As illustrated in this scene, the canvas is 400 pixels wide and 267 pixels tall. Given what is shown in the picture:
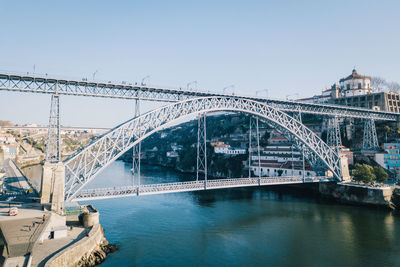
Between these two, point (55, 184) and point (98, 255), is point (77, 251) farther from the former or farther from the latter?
point (55, 184)

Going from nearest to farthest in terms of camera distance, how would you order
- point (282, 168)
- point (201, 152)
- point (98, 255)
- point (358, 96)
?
point (98, 255) → point (282, 168) → point (358, 96) → point (201, 152)

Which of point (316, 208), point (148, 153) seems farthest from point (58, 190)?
point (148, 153)

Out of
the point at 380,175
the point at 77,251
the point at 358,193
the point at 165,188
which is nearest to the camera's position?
the point at 77,251

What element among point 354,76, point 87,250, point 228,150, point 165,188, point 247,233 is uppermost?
point 354,76

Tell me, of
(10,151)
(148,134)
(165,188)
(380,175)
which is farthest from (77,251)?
(10,151)

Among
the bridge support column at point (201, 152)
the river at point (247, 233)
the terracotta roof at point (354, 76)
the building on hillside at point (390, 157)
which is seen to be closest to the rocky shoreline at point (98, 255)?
the river at point (247, 233)

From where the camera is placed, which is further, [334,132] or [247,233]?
[334,132]

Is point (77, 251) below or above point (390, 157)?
below

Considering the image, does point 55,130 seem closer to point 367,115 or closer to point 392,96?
point 367,115
